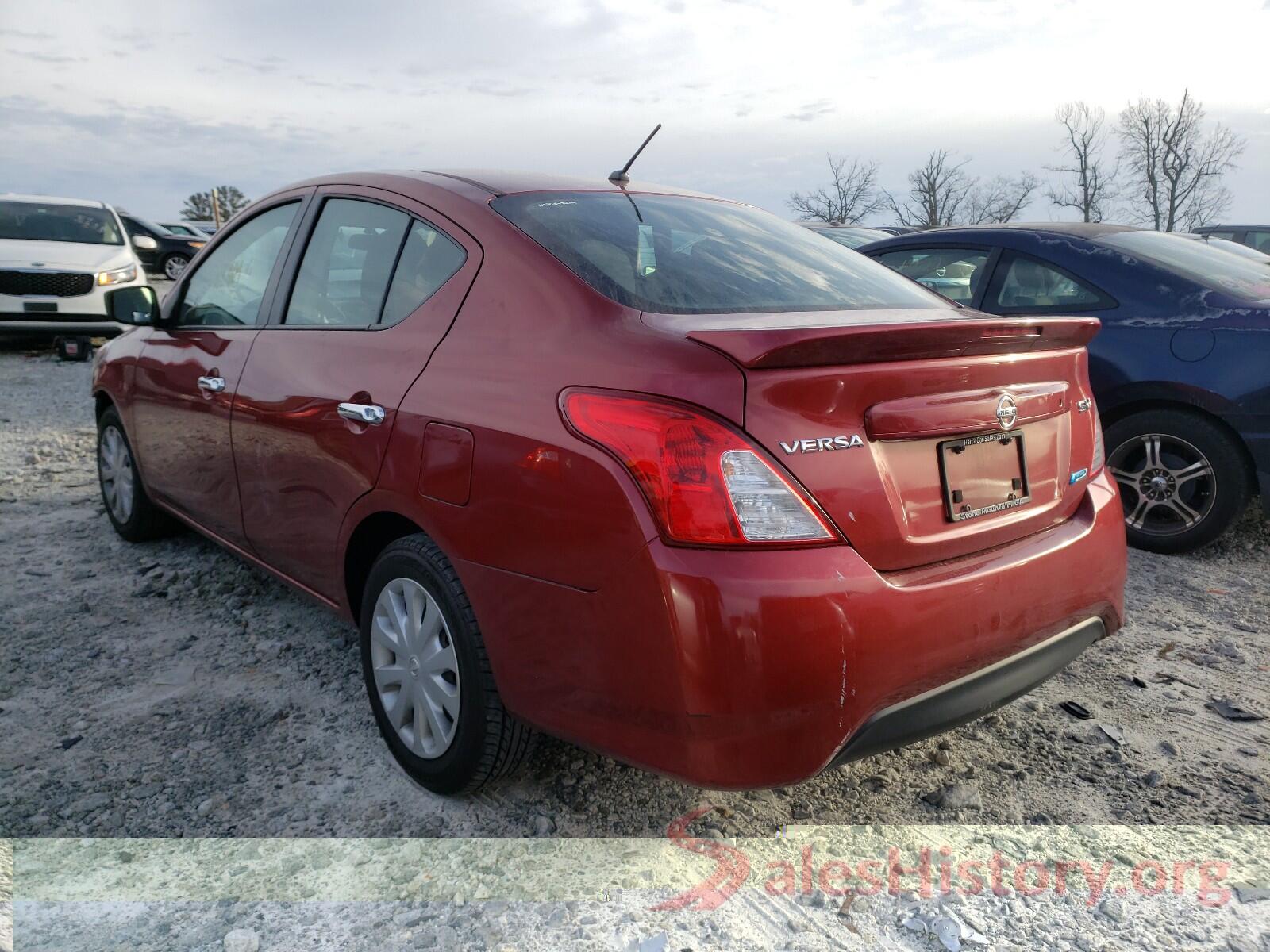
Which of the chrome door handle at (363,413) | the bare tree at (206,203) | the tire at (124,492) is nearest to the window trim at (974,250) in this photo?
the chrome door handle at (363,413)

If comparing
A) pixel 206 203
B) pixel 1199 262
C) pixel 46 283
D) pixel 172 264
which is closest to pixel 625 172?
pixel 1199 262

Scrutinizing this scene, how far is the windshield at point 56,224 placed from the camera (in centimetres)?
1135

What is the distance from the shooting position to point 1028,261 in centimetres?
505

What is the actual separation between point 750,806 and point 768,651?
907 millimetres

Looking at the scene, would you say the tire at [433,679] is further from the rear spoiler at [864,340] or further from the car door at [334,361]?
the rear spoiler at [864,340]

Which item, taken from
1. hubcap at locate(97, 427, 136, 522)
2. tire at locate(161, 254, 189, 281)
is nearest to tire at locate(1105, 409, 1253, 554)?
hubcap at locate(97, 427, 136, 522)

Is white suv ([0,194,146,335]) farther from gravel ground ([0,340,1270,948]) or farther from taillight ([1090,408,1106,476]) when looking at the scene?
taillight ([1090,408,1106,476])

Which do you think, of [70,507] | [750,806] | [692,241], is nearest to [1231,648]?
[750,806]

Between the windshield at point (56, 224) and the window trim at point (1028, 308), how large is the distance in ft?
34.9

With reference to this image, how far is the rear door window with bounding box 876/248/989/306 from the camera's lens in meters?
5.29

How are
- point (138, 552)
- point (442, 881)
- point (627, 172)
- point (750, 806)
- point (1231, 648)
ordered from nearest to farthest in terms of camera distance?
point (442, 881) → point (750, 806) → point (627, 172) → point (1231, 648) → point (138, 552)

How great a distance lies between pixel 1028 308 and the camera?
16.5 ft

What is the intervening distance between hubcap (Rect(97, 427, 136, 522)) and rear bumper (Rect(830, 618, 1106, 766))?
12.3 feet

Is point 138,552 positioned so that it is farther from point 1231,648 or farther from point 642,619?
point 1231,648
